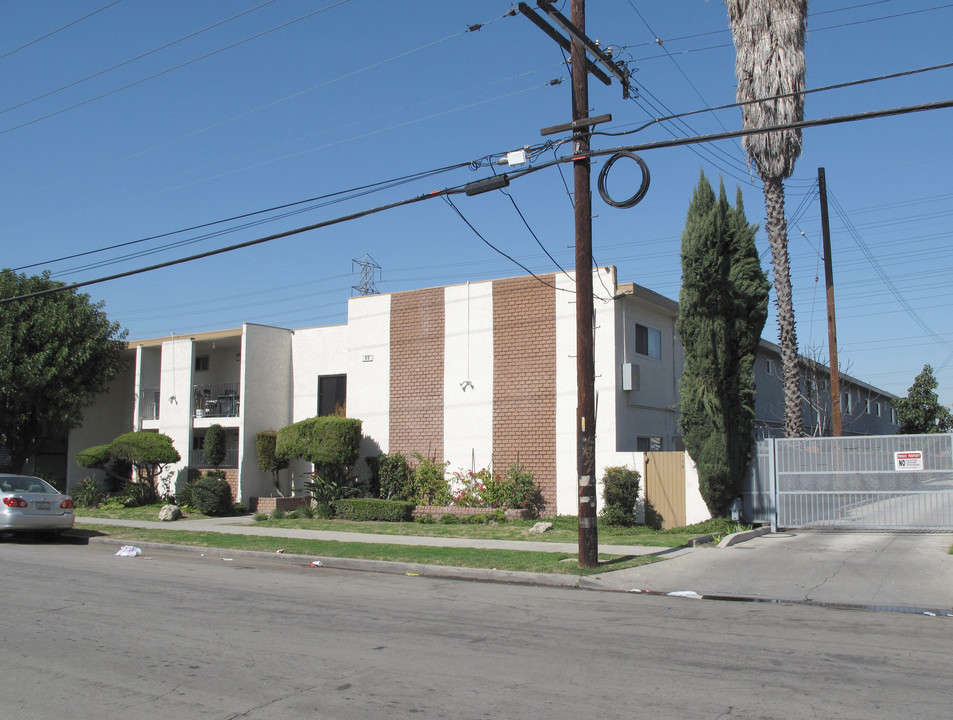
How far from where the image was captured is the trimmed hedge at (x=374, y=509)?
2169cm

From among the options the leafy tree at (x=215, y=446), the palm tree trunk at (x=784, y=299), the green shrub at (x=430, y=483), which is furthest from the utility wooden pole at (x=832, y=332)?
the leafy tree at (x=215, y=446)

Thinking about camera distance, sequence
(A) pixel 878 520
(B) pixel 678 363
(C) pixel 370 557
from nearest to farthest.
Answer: (C) pixel 370 557 < (A) pixel 878 520 < (B) pixel 678 363

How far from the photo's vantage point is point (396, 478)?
23.6 m

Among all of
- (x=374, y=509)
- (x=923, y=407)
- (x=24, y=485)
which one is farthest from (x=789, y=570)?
(x=923, y=407)

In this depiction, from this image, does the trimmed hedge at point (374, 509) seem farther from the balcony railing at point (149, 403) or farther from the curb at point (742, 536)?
the balcony railing at point (149, 403)

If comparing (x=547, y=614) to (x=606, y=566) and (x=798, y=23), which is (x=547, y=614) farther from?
(x=798, y=23)

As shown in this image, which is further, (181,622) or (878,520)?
(878,520)

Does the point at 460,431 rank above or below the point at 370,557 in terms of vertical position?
above

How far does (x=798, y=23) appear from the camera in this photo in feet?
66.6

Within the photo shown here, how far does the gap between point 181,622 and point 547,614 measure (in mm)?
4112

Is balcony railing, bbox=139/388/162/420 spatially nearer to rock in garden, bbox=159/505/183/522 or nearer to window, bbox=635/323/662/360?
rock in garden, bbox=159/505/183/522

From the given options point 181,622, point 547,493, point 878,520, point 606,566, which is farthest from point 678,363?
point 181,622

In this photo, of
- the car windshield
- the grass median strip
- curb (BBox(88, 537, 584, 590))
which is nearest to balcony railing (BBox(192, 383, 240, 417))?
the grass median strip

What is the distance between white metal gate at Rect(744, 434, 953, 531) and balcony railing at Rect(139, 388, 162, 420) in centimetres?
2146
